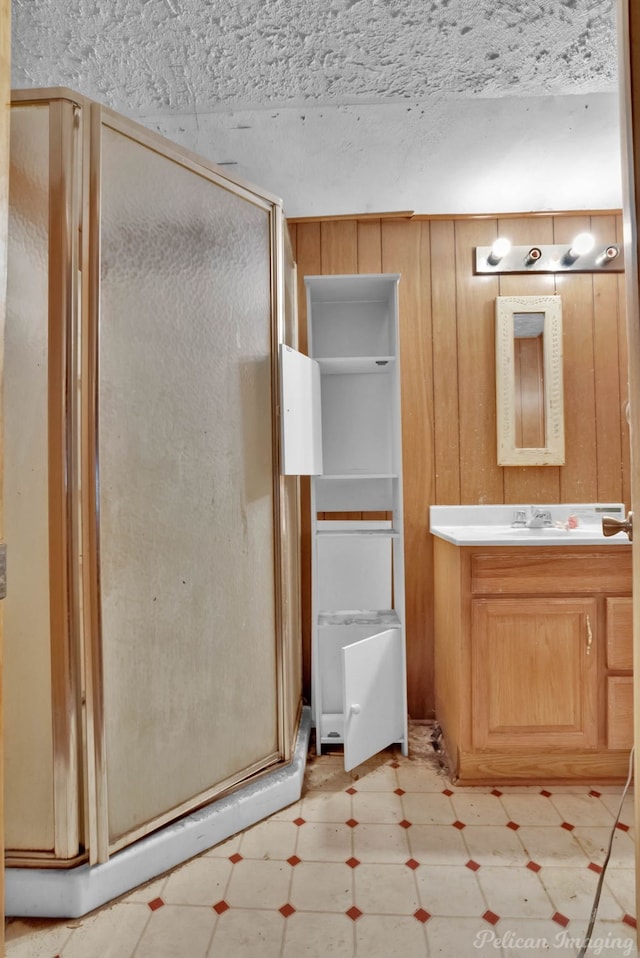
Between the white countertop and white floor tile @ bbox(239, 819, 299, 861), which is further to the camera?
the white countertop

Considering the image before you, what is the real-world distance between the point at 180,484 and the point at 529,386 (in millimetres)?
1653

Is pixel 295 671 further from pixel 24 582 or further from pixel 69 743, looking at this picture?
pixel 24 582

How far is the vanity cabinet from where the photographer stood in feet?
5.96

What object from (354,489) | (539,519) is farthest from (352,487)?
(539,519)

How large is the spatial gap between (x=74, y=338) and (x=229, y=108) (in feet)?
3.02

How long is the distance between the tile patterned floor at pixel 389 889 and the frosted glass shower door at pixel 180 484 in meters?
0.21

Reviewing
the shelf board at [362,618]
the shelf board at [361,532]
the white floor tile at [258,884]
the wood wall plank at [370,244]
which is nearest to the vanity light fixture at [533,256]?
the wood wall plank at [370,244]

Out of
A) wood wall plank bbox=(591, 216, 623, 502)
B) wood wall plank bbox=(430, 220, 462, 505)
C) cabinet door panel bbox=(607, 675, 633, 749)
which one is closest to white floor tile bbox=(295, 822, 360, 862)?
cabinet door panel bbox=(607, 675, 633, 749)

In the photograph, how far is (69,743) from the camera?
1.30 metres

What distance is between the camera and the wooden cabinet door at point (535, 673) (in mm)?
1817

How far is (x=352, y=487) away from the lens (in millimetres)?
2273

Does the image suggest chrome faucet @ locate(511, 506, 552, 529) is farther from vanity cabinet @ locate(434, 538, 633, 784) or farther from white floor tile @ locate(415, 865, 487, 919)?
white floor tile @ locate(415, 865, 487, 919)

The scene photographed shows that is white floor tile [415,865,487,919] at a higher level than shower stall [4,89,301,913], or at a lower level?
lower

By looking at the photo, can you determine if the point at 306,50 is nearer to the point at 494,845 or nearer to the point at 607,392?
the point at 607,392
